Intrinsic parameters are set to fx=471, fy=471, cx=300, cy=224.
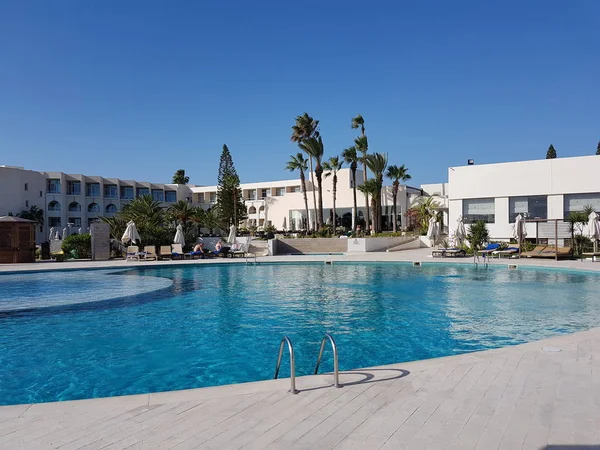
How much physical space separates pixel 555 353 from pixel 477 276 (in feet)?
39.2

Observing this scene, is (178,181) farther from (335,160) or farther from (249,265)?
(249,265)

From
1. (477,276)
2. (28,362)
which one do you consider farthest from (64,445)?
(477,276)

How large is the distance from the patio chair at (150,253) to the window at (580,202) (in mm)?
23442

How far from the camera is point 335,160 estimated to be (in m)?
42.2

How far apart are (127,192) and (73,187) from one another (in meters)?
6.55

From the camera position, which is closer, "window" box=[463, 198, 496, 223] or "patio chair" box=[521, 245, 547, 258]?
"patio chair" box=[521, 245, 547, 258]

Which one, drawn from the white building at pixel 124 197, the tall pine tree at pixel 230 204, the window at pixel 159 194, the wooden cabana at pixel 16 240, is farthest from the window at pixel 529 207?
the window at pixel 159 194

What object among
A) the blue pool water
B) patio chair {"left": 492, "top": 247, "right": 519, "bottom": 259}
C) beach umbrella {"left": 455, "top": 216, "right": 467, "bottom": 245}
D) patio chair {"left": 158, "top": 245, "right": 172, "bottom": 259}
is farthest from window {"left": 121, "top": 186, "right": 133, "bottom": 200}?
patio chair {"left": 492, "top": 247, "right": 519, "bottom": 259}

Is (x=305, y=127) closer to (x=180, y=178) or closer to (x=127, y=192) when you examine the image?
(x=127, y=192)

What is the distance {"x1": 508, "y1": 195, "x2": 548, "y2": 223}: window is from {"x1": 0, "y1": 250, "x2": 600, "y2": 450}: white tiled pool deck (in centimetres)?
2618

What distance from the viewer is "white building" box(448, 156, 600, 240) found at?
1064 inches

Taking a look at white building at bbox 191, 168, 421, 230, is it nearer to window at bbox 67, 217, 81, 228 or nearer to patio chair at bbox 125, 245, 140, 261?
window at bbox 67, 217, 81, 228

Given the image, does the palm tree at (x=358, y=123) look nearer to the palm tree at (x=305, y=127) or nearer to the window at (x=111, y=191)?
the palm tree at (x=305, y=127)

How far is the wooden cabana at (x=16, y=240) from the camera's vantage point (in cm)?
2372
